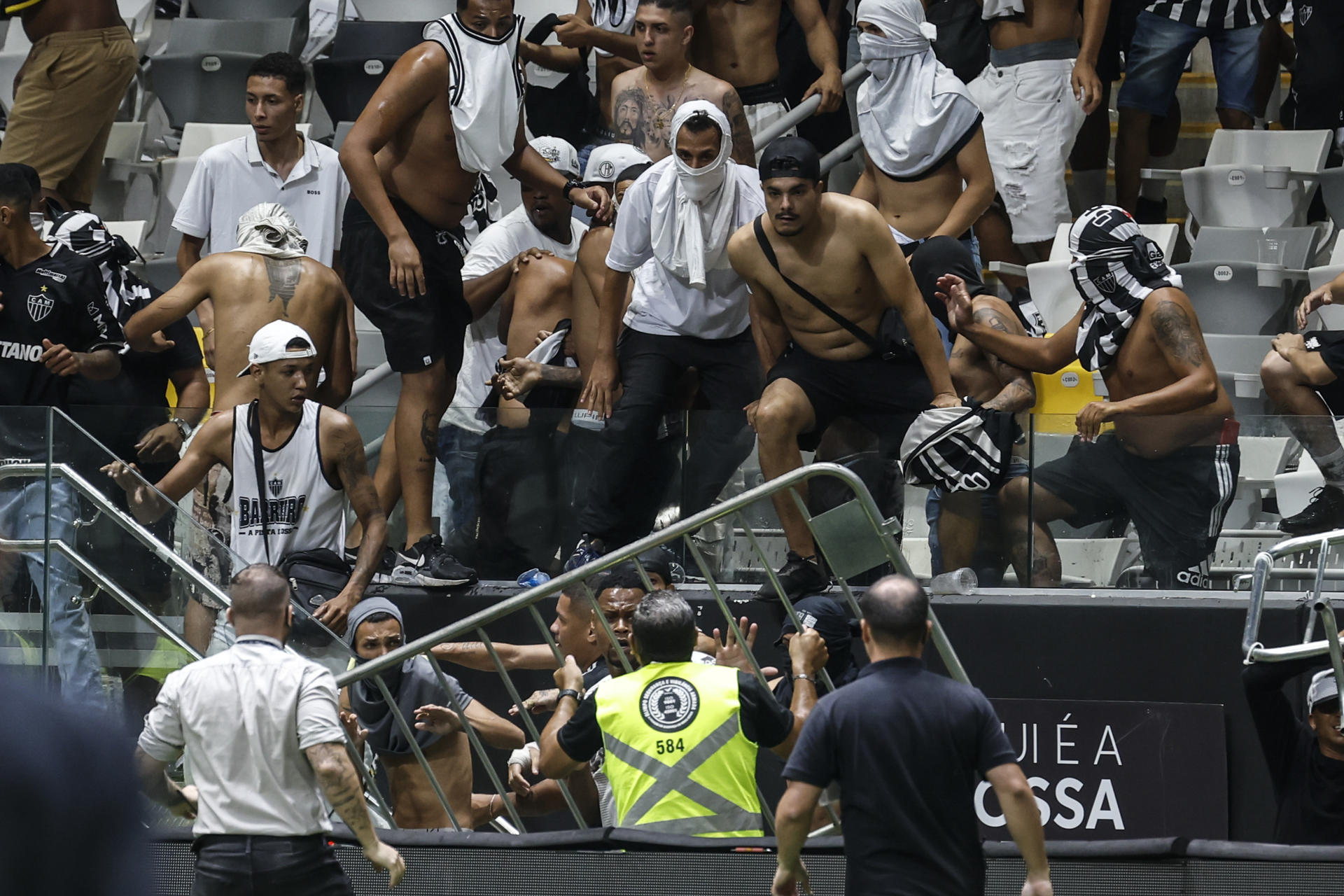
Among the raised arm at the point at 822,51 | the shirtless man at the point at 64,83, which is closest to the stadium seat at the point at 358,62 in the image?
the shirtless man at the point at 64,83

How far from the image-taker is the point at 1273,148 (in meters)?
9.74

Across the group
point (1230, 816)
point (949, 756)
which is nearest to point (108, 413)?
point (949, 756)

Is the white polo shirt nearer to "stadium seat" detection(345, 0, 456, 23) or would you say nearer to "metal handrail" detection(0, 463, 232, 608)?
"metal handrail" detection(0, 463, 232, 608)

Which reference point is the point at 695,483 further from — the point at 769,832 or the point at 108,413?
the point at 108,413

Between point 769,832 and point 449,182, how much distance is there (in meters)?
3.16

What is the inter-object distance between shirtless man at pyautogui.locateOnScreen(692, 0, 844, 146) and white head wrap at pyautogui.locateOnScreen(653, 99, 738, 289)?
2.15 m

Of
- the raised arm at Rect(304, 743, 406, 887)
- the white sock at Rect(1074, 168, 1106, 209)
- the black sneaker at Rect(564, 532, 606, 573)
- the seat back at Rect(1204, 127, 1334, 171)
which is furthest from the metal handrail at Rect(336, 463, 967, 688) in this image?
the seat back at Rect(1204, 127, 1334, 171)

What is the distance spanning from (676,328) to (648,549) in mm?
1964

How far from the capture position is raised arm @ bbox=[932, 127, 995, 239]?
8.23m

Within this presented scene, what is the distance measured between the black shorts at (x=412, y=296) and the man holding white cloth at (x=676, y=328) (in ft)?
2.20

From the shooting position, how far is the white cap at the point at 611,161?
27.4 ft

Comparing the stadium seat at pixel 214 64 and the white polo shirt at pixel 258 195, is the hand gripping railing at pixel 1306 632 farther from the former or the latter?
the stadium seat at pixel 214 64

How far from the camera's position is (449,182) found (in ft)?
26.2

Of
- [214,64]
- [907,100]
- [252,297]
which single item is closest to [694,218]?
[907,100]
